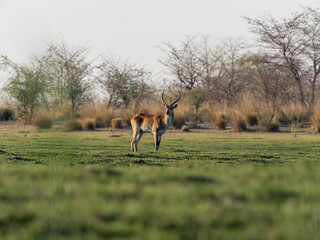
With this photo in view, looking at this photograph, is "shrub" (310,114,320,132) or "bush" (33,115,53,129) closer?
"shrub" (310,114,320,132)

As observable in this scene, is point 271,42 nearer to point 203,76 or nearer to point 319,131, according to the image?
point 203,76

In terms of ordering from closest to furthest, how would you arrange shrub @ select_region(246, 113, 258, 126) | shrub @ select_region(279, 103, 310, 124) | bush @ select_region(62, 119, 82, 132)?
1. bush @ select_region(62, 119, 82, 132)
2. shrub @ select_region(246, 113, 258, 126)
3. shrub @ select_region(279, 103, 310, 124)

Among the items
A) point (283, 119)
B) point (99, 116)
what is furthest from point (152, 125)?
point (283, 119)

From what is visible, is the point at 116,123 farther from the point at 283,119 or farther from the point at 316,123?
the point at 316,123

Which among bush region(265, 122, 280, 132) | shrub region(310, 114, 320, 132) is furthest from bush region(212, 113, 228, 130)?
shrub region(310, 114, 320, 132)

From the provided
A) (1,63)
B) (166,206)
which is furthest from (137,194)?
(1,63)

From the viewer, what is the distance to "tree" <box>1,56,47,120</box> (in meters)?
27.4

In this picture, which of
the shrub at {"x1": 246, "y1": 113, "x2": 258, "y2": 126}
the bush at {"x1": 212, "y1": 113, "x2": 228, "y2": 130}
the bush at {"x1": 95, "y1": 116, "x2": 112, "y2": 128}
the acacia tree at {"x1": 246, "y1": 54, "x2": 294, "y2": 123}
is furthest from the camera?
the acacia tree at {"x1": 246, "y1": 54, "x2": 294, "y2": 123}

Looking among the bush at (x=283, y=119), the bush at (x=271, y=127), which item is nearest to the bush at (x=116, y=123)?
the bush at (x=271, y=127)

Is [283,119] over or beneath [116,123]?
over

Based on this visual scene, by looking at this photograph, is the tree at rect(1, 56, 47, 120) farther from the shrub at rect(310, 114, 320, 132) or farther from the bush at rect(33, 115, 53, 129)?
the shrub at rect(310, 114, 320, 132)

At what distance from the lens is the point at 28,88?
27766 mm

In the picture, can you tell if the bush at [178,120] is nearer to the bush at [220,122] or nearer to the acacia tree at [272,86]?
the bush at [220,122]

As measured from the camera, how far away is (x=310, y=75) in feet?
Answer: 107
